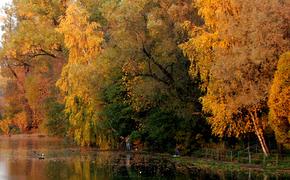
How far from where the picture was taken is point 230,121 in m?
30.3

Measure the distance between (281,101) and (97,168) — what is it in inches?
403

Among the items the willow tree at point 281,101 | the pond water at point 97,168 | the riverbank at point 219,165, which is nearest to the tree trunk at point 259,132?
the riverbank at point 219,165

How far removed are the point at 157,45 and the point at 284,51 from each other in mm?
9704

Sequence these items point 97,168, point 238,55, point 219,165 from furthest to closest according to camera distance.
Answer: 1. point 219,165
2. point 97,168
3. point 238,55

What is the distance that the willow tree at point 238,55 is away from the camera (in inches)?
1082

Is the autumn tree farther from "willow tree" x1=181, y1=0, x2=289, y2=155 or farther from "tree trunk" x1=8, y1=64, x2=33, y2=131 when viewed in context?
"willow tree" x1=181, y1=0, x2=289, y2=155

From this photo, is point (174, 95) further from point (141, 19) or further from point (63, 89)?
point (63, 89)

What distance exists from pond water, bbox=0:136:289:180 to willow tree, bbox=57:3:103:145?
166 inches

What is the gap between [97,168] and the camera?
29.1 m

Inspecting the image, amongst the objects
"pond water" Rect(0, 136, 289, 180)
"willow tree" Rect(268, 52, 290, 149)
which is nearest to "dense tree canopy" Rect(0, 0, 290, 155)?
"willow tree" Rect(268, 52, 290, 149)

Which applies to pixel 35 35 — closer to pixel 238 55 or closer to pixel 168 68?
pixel 168 68

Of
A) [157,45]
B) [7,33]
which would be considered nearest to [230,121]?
[157,45]

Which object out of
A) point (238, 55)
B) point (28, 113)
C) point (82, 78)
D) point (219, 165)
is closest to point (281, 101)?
point (238, 55)

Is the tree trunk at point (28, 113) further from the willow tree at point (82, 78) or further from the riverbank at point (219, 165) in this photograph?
the riverbank at point (219, 165)
